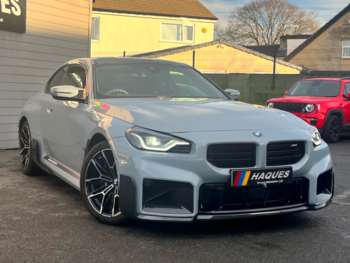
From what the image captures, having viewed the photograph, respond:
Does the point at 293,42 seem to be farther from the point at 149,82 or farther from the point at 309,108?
the point at 149,82

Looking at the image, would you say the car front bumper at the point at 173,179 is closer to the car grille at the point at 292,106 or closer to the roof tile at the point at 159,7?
the car grille at the point at 292,106

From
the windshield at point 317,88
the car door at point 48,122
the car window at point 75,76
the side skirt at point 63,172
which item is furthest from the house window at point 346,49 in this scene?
the side skirt at point 63,172

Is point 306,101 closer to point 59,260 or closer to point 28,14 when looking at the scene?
point 28,14

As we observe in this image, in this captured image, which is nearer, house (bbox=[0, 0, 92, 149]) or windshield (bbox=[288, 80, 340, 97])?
house (bbox=[0, 0, 92, 149])

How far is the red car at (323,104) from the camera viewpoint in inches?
470

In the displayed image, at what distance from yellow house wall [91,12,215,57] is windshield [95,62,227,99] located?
32.0 meters

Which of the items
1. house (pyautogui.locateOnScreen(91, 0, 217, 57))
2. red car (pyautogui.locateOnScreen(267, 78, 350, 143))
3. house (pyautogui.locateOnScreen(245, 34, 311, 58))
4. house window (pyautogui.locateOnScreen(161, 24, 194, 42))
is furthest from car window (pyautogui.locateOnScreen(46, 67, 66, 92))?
house (pyautogui.locateOnScreen(245, 34, 311, 58))

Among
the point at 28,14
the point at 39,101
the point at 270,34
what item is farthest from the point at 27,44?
the point at 270,34

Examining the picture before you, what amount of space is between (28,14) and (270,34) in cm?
5925

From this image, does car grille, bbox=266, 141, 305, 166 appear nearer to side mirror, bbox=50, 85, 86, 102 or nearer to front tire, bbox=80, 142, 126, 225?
front tire, bbox=80, 142, 126, 225

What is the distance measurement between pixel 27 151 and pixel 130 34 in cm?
3264

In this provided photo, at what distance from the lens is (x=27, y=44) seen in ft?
31.8

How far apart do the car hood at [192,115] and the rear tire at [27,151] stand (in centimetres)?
195

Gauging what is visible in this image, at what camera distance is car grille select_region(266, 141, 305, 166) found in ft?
14.1
